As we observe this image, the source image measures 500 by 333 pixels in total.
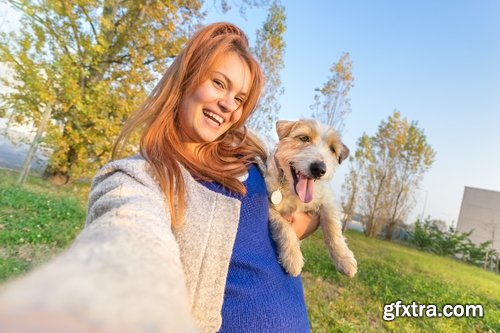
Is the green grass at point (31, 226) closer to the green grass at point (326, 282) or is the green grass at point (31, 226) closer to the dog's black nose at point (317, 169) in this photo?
the green grass at point (326, 282)

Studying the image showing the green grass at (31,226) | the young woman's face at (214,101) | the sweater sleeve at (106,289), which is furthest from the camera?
the green grass at (31,226)

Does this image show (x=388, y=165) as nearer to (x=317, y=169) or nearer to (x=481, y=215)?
(x=481, y=215)

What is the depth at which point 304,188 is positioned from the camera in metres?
2.73

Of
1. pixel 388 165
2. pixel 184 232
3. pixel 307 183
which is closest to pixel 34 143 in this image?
pixel 307 183

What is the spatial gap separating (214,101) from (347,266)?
1499mm

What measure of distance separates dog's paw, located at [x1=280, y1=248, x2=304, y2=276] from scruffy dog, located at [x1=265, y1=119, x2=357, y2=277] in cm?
12

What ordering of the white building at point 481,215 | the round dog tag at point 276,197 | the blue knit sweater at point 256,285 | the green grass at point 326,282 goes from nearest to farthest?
the blue knit sweater at point 256,285 → the round dog tag at point 276,197 → the green grass at point 326,282 → the white building at point 481,215

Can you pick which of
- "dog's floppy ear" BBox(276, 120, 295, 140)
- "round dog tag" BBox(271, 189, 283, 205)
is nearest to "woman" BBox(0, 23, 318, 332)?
"round dog tag" BBox(271, 189, 283, 205)

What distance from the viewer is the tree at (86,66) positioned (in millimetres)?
8609

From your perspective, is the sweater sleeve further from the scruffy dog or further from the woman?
the scruffy dog

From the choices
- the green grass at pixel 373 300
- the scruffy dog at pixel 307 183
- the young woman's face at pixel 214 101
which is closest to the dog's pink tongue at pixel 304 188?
the scruffy dog at pixel 307 183

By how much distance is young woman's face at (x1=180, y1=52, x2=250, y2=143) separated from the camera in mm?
1932

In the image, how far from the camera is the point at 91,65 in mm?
9453

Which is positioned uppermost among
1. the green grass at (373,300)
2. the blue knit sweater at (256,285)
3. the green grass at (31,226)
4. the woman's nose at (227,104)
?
the woman's nose at (227,104)
